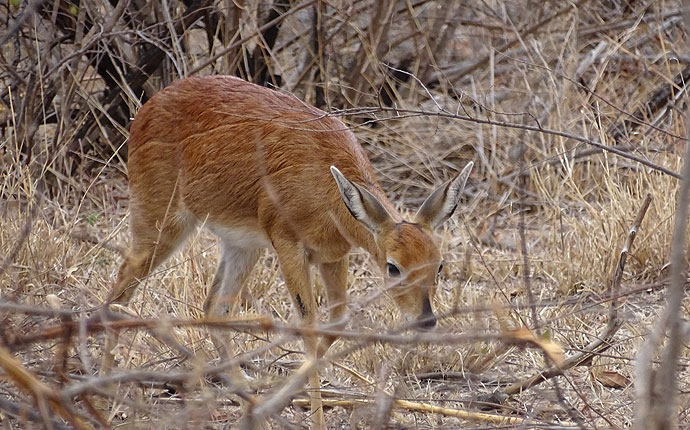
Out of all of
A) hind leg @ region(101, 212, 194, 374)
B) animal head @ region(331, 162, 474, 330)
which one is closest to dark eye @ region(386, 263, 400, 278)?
animal head @ region(331, 162, 474, 330)

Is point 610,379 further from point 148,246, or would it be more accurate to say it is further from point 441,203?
point 148,246

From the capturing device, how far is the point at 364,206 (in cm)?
507

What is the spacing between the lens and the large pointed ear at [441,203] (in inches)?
200

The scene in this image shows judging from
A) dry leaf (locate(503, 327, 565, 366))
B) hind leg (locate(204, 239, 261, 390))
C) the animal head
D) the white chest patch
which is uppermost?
dry leaf (locate(503, 327, 565, 366))

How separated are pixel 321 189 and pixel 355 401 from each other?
1184mm

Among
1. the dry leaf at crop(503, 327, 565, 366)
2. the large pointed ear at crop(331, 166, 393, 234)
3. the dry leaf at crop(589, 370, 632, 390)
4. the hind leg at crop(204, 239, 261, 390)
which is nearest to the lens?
the dry leaf at crop(503, 327, 565, 366)

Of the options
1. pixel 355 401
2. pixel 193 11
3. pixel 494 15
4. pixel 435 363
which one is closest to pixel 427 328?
pixel 355 401

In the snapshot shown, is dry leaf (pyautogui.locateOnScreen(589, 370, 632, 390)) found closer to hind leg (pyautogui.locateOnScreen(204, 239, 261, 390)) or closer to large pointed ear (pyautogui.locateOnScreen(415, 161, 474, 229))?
large pointed ear (pyautogui.locateOnScreen(415, 161, 474, 229))

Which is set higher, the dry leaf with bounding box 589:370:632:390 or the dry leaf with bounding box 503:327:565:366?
the dry leaf with bounding box 503:327:565:366

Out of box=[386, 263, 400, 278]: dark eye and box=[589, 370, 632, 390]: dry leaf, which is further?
box=[589, 370, 632, 390]: dry leaf

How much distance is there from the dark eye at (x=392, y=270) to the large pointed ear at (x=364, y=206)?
0.20 m

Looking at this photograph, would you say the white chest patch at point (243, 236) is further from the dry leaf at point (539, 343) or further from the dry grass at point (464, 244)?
the dry leaf at point (539, 343)

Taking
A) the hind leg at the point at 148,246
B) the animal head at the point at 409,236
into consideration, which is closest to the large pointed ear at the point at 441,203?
the animal head at the point at 409,236

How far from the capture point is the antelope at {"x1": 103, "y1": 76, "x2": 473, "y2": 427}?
518 cm
